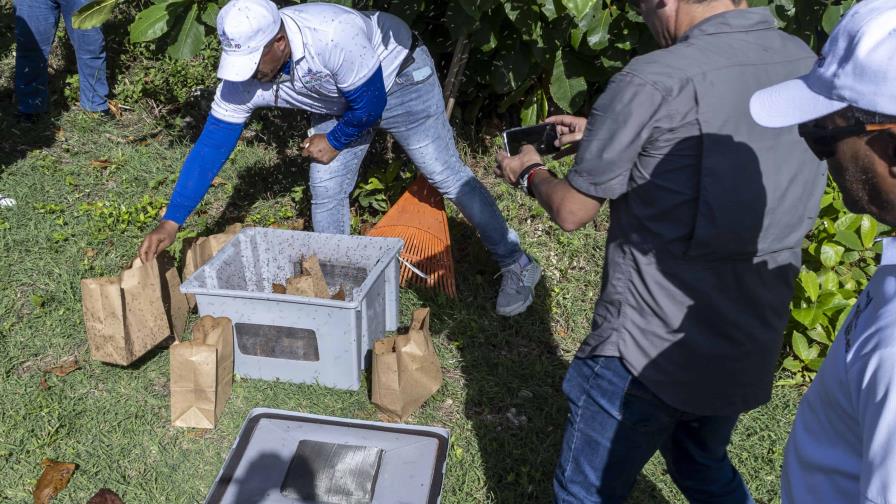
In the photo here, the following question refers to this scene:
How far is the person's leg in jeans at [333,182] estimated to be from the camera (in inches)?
142

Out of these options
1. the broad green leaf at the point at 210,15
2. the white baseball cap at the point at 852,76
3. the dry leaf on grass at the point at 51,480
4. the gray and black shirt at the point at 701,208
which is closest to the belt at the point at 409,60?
the broad green leaf at the point at 210,15

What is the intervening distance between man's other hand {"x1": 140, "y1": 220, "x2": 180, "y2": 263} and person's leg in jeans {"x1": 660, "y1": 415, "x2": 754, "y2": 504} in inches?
79.5

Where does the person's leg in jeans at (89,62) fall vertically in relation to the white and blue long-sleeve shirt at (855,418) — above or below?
below

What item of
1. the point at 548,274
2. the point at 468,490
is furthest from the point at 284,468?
the point at 548,274

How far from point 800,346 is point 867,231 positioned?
0.65 m

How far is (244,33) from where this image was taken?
9.21ft

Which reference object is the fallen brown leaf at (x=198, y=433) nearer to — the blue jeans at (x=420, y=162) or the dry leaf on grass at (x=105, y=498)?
the dry leaf on grass at (x=105, y=498)

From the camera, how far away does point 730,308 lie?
72.0 inches

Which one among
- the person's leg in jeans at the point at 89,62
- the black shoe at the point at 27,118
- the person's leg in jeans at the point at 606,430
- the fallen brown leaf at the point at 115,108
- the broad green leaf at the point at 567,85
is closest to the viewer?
the person's leg in jeans at the point at 606,430

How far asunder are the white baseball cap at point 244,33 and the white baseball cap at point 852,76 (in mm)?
2046

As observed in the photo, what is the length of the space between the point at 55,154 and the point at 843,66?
17.6 feet

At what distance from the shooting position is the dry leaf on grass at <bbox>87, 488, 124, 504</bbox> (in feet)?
8.97

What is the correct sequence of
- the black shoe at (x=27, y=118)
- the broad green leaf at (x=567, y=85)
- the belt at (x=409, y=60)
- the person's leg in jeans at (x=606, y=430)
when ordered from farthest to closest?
the black shoe at (x=27, y=118), the broad green leaf at (x=567, y=85), the belt at (x=409, y=60), the person's leg in jeans at (x=606, y=430)

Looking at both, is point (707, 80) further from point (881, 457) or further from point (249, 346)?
point (249, 346)
